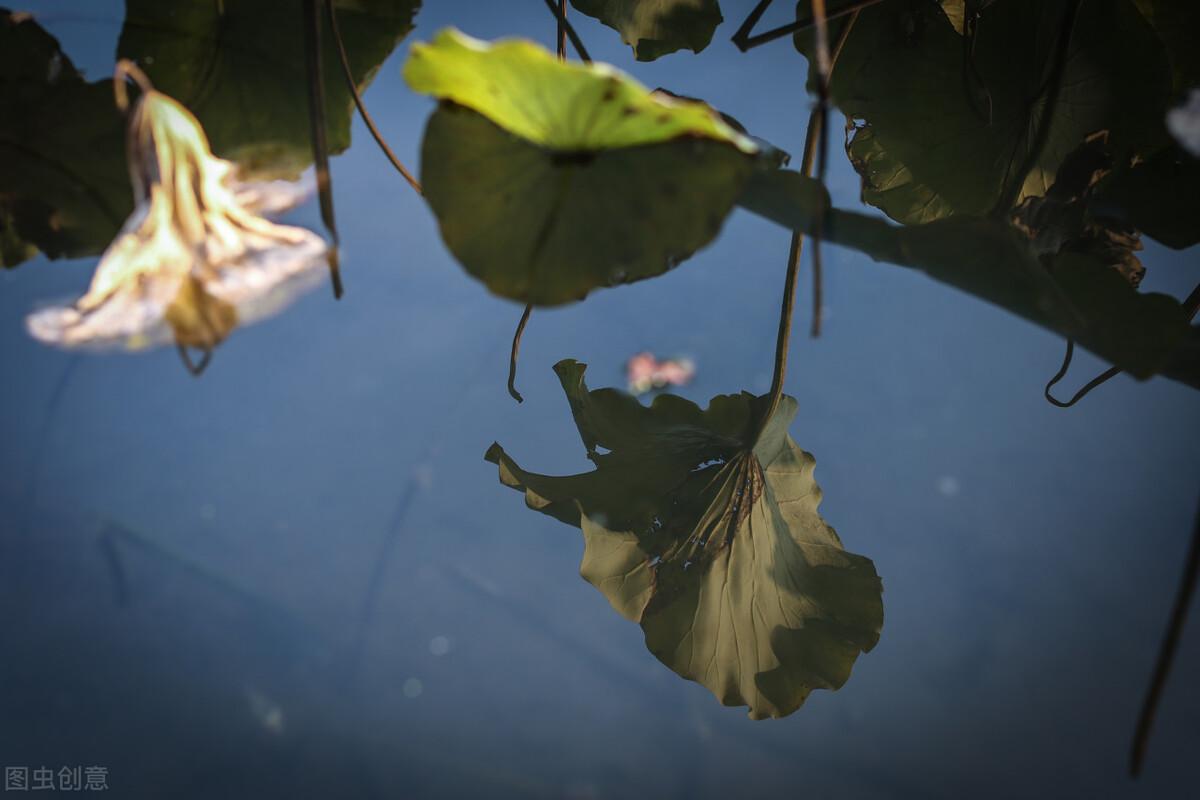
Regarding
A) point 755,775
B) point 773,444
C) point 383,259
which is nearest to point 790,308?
point 773,444

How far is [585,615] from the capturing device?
46.5 inches

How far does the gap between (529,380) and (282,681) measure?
1.93 ft

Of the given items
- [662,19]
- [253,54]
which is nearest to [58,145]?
[253,54]

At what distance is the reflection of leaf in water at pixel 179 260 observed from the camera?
0.44 ft

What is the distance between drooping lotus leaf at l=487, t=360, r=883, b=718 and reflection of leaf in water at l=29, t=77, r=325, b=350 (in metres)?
0.13

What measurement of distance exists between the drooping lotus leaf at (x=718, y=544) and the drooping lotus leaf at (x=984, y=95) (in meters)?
0.10

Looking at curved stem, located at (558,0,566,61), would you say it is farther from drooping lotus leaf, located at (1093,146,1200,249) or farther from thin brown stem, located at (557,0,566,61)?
drooping lotus leaf, located at (1093,146,1200,249)

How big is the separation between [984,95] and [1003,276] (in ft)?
0.43

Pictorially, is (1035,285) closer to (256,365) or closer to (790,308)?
(790,308)

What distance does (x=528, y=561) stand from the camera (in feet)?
3.87

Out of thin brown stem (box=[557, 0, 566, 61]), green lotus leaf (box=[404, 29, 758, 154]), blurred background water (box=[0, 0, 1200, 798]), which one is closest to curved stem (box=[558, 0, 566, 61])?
thin brown stem (box=[557, 0, 566, 61])

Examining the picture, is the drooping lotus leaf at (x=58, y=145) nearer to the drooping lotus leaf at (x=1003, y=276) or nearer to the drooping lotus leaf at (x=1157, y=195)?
the drooping lotus leaf at (x=1003, y=276)

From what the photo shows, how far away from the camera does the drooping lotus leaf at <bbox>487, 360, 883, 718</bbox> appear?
25 cm

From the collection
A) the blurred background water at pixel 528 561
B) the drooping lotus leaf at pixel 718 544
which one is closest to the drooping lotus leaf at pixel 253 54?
the drooping lotus leaf at pixel 718 544
